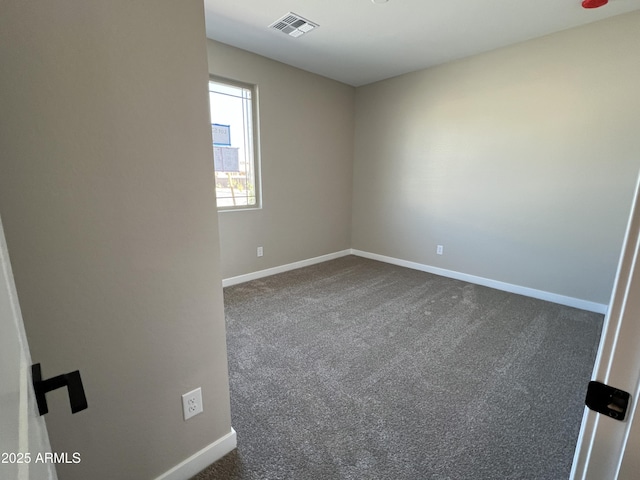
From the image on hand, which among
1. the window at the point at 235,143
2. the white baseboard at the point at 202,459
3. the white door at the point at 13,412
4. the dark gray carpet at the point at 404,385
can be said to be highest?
Answer: the window at the point at 235,143

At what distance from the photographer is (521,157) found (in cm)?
318

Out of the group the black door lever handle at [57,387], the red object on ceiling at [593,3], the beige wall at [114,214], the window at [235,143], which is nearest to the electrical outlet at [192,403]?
the beige wall at [114,214]

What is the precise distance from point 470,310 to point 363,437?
1942 millimetres

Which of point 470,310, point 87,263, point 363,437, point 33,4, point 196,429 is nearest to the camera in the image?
point 33,4

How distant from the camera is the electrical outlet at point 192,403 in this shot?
1.22 m

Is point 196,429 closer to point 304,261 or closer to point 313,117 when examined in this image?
point 304,261

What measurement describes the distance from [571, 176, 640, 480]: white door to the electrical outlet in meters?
1.28

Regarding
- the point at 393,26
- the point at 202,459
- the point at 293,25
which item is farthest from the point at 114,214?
the point at 393,26

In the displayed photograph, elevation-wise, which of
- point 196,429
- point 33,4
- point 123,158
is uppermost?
point 33,4

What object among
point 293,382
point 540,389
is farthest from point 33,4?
point 540,389

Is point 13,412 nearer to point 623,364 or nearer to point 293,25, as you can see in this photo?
point 623,364

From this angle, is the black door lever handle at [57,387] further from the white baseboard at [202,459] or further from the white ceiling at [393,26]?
the white ceiling at [393,26]

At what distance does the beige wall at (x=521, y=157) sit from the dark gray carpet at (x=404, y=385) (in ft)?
2.00

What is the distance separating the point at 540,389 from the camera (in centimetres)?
186
